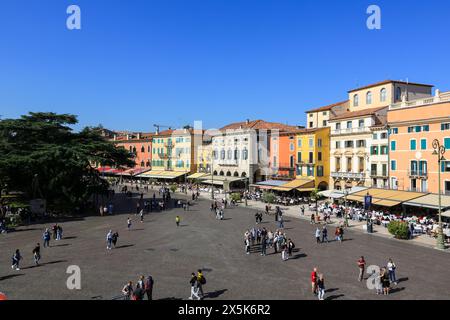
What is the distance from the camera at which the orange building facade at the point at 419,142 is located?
37.5 meters

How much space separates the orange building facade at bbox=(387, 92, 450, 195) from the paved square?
13.0 metres

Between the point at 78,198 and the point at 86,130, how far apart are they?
35.0 feet

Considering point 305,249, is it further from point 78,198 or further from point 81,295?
point 78,198

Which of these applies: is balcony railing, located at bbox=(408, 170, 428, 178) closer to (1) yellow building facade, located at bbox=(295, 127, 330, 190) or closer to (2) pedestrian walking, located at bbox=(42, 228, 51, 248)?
(1) yellow building facade, located at bbox=(295, 127, 330, 190)

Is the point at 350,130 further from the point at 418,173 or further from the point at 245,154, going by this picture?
the point at 245,154

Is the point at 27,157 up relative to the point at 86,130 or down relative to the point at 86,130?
down

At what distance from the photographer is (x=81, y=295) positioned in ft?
55.2

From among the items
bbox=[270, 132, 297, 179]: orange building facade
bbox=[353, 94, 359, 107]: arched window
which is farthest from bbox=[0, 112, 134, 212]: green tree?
bbox=[353, 94, 359, 107]: arched window

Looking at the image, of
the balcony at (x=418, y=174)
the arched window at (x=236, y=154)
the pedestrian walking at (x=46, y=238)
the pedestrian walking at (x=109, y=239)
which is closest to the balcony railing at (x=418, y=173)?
the balcony at (x=418, y=174)

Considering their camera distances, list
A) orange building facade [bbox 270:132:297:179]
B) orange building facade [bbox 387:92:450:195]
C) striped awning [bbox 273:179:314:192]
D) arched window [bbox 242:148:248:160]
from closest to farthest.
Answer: orange building facade [bbox 387:92:450:195]
striped awning [bbox 273:179:314:192]
orange building facade [bbox 270:132:297:179]
arched window [bbox 242:148:248:160]

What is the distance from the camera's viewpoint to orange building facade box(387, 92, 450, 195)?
37.5 m

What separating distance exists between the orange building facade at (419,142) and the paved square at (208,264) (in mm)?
12976

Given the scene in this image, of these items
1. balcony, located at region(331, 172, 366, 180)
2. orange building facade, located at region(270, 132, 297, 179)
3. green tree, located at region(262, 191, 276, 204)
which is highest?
orange building facade, located at region(270, 132, 297, 179)

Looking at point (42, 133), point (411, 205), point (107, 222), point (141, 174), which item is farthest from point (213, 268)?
point (141, 174)
